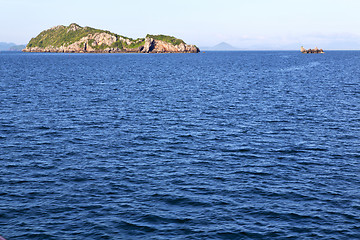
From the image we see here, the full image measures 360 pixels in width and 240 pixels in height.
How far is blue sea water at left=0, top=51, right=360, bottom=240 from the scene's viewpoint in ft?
75.4

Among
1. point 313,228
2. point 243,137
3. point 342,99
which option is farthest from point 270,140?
point 342,99

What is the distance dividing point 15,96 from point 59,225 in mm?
59033

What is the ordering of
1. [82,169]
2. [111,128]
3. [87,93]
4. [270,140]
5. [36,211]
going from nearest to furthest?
1. [36,211]
2. [82,169]
3. [270,140]
4. [111,128]
5. [87,93]

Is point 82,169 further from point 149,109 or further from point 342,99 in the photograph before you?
point 342,99

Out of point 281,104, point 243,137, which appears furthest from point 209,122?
point 281,104

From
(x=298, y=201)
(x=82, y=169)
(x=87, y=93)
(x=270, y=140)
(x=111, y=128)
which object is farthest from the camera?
(x=87, y=93)

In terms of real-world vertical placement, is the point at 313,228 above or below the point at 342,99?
below

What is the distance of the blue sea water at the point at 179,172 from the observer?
23.0 meters

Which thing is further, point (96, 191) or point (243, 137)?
point (243, 137)

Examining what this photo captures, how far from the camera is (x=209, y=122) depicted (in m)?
53.1

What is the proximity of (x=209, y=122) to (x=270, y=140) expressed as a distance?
39.9 feet

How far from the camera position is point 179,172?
1280 inches

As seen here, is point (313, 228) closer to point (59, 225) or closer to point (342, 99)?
point (59, 225)

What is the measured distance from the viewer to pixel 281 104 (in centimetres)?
6825
